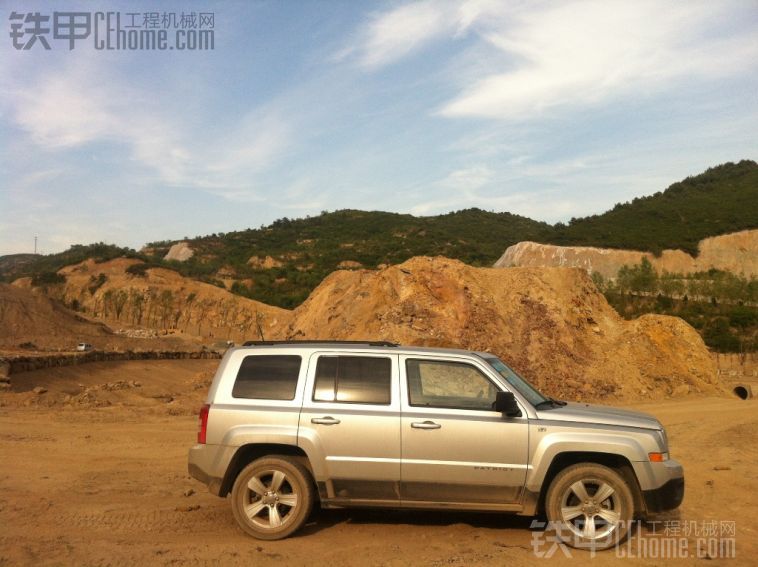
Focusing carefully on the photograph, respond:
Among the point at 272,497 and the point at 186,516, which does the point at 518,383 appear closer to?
the point at 272,497

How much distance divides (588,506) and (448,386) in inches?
65.6

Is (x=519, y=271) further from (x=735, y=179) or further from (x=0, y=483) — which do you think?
(x=735, y=179)

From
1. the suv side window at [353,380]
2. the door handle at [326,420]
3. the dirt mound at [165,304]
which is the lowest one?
the door handle at [326,420]

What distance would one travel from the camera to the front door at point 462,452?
6004mm

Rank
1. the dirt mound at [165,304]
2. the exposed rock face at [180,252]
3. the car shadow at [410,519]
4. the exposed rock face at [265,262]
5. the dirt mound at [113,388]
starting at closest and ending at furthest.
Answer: the car shadow at [410,519], the dirt mound at [113,388], the dirt mound at [165,304], the exposed rock face at [265,262], the exposed rock face at [180,252]

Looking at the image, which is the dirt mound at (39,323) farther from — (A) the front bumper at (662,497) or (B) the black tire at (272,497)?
(A) the front bumper at (662,497)

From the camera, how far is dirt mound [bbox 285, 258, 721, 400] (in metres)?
17.4

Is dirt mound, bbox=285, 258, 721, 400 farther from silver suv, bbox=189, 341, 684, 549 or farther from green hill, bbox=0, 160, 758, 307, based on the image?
green hill, bbox=0, 160, 758, 307

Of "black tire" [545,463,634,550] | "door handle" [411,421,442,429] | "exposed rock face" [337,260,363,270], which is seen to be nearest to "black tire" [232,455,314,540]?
"door handle" [411,421,442,429]

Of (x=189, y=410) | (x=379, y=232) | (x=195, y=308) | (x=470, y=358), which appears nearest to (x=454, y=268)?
(x=189, y=410)

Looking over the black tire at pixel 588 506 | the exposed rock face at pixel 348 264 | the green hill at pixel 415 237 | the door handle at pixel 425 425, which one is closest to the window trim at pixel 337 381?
the door handle at pixel 425 425

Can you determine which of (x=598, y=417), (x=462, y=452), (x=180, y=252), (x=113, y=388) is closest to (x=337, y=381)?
(x=462, y=452)

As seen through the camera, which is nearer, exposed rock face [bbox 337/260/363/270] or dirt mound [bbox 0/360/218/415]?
dirt mound [bbox 0/360/218/415]

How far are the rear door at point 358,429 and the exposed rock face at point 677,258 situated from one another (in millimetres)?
70359
